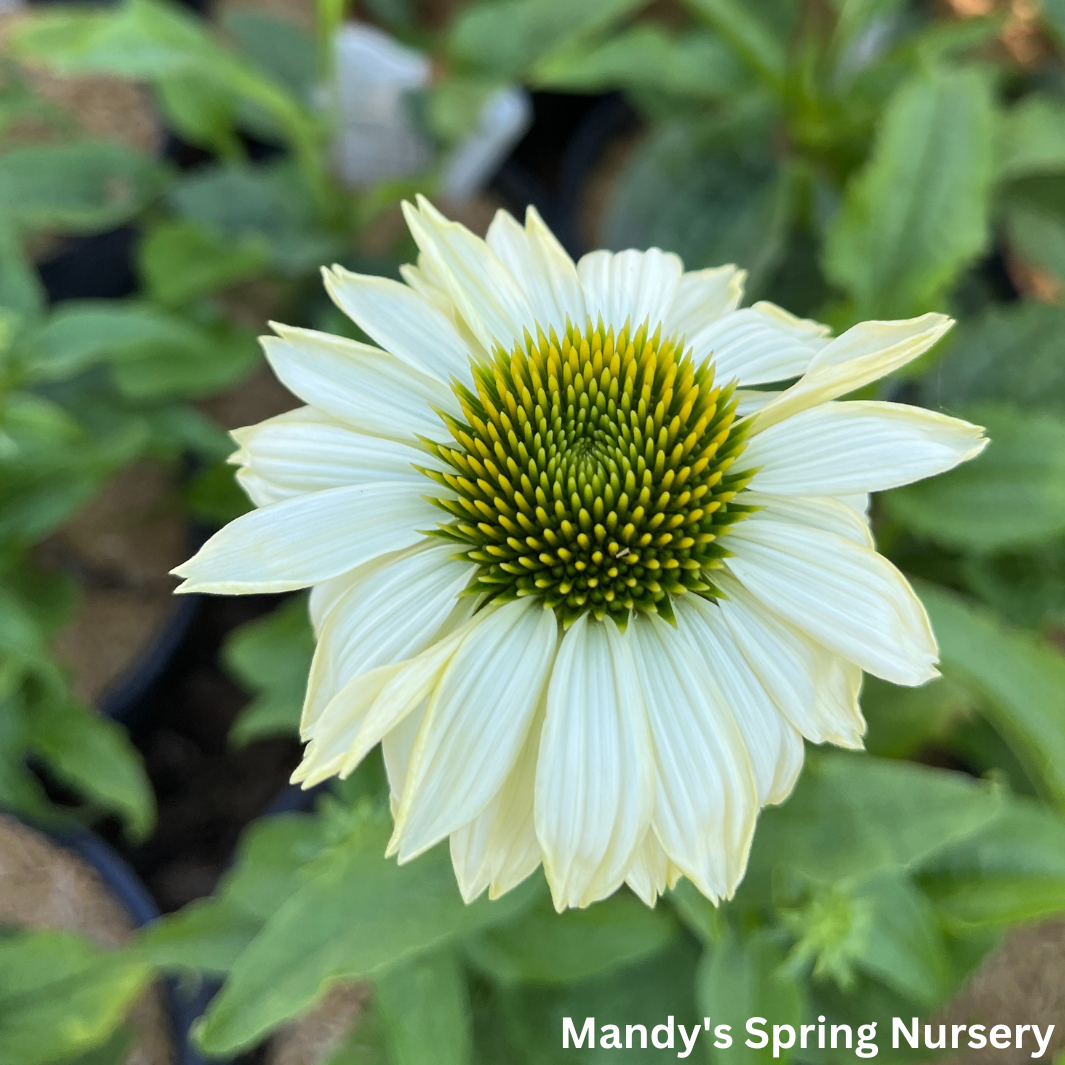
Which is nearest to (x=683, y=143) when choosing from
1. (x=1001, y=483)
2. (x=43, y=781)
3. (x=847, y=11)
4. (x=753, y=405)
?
(x=847, y=11)

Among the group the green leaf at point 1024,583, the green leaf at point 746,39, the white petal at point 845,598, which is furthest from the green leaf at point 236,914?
the green leaf at point 746,39

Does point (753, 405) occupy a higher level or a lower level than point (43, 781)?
higher

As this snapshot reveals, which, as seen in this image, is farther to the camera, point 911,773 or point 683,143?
point 683,143

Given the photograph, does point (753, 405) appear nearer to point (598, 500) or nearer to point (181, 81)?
point (598, 500)

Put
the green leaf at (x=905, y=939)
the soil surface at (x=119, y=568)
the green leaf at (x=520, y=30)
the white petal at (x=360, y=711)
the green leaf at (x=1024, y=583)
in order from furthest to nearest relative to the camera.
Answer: the soil surface at (x=119, y=568), the green leaf at (x=520, y=30), the green leaf at (x=1024, y=583), the green leaf at (x=905, y=939), the white petal at (x=360, y=711)

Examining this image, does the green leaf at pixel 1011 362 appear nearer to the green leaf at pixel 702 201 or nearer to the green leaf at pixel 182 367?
the green leaf at pixel 702 201

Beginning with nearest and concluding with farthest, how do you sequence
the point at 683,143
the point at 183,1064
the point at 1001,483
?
the point at 1001,483 < the point at 183,1064 < the point at 683,143

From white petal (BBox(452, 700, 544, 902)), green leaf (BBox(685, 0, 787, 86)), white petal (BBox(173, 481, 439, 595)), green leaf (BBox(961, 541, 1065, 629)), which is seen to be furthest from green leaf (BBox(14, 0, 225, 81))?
green leaf (BBox(961, 541, 1065, 629))
